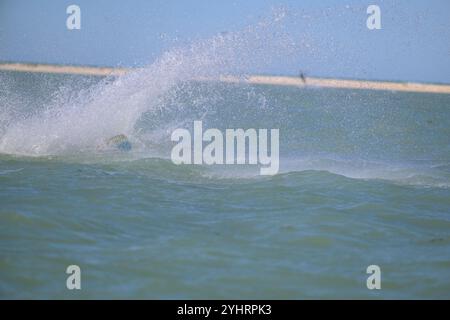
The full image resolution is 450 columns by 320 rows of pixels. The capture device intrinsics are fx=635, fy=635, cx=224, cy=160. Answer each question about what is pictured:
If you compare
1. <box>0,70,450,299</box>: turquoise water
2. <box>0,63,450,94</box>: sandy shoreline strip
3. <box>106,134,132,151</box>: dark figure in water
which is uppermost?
<box>0,63,450,94</box>: sandy shoreline strip

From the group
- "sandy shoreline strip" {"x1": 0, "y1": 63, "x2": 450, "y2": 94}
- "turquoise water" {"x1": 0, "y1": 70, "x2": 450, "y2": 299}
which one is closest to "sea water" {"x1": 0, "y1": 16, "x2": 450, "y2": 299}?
"turquoise water" {"x1": 0, "y1": 70, "x2": 450, "y2": 299}

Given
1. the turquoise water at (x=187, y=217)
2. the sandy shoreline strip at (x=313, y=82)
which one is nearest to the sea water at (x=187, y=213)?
the turquoise water at (x=187, y=217)

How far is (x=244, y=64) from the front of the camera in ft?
41.2

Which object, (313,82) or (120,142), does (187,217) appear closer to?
(120,142)

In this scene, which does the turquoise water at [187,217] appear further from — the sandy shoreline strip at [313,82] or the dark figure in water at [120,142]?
the sandy shoreline strip at [313,82]

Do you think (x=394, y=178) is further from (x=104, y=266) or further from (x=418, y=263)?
(x=104, y=266)

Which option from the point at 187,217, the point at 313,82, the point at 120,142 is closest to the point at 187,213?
the point at 187,217

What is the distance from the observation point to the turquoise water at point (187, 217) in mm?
5438

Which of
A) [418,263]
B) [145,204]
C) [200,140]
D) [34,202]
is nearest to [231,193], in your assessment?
[145,204]

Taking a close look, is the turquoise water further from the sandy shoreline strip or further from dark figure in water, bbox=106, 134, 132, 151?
the sandy shoreline strip

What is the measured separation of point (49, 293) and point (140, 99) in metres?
8.36

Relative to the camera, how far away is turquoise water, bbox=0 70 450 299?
544cm

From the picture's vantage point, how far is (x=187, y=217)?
24.0 feet

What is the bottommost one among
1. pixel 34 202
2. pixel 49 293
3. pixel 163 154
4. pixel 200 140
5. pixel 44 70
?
pixel 49 293
